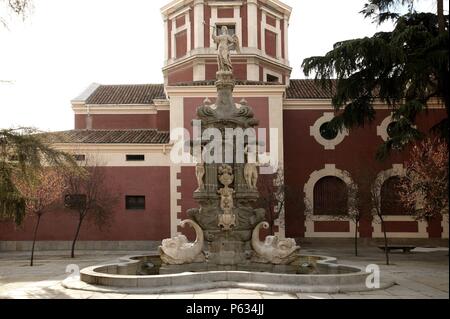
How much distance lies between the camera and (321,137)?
27578 mm

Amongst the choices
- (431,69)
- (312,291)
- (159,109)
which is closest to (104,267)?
(312,291)

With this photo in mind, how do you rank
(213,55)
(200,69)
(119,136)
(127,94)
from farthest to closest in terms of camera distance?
(127,94) < (200,69) < (213,55) < (119,136)

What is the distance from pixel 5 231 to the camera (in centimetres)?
2566

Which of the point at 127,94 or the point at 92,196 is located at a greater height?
the point at 127,94

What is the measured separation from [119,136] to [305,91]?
35.2 feet

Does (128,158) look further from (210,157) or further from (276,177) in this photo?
(210,157)

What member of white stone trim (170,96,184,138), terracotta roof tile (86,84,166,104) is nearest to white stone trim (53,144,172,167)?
white stone trim (170,96,184,138)

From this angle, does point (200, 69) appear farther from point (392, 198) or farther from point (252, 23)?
point (392, 198)

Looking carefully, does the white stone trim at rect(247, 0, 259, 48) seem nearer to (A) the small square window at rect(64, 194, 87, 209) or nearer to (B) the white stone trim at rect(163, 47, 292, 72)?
(B) the white stone trim at rect(163, 47, 292, 72)

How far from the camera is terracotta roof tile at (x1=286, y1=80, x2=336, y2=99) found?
28.4 metres

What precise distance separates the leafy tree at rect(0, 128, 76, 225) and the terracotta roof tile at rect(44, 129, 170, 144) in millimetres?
16049

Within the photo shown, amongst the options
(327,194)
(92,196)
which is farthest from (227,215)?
(327,194)

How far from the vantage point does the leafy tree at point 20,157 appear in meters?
9.22
